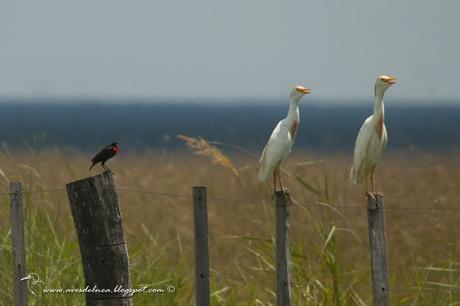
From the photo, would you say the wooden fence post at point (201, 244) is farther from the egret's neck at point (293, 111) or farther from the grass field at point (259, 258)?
the egret's neck at point (293, 111)

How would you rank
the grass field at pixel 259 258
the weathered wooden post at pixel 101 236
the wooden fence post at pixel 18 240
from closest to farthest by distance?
the weathered wooden post at pixel 101 236 → the wooden fence post at pixel 18 240 → the grass field at pixel 259 258

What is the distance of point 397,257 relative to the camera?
36.6ft

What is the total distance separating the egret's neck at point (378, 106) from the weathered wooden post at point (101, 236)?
78.1 inches

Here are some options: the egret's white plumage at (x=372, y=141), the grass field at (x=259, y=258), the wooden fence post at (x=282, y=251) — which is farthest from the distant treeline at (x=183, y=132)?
the wooden fence post at (x=282, y=251)

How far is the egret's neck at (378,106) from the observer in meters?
7.00

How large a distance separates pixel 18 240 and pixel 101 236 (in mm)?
632

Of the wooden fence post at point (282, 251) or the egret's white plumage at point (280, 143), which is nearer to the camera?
the wooden fence post at point (282, 251)

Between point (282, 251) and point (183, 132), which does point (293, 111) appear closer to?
point (282, 251)

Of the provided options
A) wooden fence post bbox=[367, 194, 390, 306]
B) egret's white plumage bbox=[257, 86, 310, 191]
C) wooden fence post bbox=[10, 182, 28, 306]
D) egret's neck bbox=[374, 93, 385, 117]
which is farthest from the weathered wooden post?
egret's neck bbox=[374, 93, 385, 117]

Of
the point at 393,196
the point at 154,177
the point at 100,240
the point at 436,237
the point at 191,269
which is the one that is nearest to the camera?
the point at 100,240

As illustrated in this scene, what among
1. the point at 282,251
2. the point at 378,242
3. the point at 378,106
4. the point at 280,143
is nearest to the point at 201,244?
the point at 282,251

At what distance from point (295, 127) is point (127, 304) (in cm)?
186

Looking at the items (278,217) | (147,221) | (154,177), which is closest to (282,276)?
(278,217)

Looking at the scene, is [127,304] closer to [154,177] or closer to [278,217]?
[278,217]
